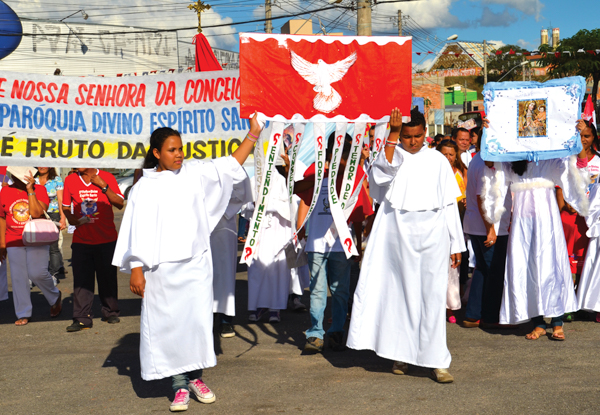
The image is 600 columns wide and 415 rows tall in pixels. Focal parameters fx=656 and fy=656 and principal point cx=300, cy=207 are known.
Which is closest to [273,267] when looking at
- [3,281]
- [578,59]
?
[3,281]

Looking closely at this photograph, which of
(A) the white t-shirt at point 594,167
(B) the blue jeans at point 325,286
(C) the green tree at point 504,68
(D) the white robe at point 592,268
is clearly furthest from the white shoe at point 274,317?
(C) the green tree at point 504,68

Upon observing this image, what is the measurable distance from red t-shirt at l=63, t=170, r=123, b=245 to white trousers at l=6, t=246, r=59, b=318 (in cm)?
67

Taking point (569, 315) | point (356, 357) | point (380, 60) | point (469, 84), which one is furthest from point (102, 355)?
point (469, 84)

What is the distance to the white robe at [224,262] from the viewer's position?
20.5 ft

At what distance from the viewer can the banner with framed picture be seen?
19.4ft

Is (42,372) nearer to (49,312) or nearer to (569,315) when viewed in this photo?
(49,312)

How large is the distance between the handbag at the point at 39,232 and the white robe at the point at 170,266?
3004mm

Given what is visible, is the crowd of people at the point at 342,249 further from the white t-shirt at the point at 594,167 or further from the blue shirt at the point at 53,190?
the blue shirt at the point at 53,190

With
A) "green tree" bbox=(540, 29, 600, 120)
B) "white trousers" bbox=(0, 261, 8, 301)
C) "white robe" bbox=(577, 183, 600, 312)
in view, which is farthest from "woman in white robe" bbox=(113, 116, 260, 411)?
"green tree" bbox=(540, 29, 600, 120)

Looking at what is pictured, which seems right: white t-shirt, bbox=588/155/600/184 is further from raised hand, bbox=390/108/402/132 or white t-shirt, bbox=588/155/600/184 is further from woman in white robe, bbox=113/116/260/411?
woman in white robe, bbox=113/116/260/411

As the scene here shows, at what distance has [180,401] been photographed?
4.34m

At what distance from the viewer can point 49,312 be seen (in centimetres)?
757

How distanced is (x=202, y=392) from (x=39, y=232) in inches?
136

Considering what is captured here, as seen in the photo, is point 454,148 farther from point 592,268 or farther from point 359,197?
point 359,197
